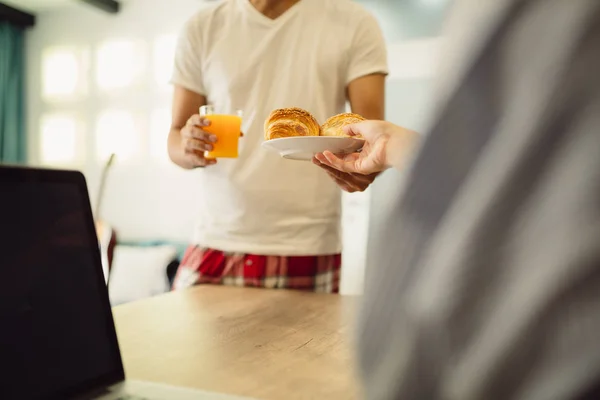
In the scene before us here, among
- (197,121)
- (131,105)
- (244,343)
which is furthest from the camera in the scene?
(131,105)

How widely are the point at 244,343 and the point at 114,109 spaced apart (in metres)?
4.28

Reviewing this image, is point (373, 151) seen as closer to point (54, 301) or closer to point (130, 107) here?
point (54, 301)

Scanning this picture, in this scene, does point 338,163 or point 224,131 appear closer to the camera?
point 338,163

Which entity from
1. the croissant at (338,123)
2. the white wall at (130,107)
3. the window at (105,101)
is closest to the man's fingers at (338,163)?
the croissant at (338,123)

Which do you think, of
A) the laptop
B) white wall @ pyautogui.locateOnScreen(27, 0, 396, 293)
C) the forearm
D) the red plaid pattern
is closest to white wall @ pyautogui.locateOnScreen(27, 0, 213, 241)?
white wall @ pyautogui.locateOnScreen(27, 0, 396, 293)

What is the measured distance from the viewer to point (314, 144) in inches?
39.0

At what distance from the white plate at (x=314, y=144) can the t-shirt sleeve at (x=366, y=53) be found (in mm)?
348

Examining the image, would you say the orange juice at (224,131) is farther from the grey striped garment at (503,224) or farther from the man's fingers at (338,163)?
the grey striped garment at (503,224)

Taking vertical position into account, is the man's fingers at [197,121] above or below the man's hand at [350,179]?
above

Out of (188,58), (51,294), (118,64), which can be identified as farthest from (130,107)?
(51,294)

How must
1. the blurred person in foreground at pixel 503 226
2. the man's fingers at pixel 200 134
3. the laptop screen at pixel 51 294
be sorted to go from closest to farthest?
the blurred person in foreground at pixel 503 226 < the laptop screen at pixel 51 294 < the man's fingers at pixel 200 134

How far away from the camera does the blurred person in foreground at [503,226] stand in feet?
0.59

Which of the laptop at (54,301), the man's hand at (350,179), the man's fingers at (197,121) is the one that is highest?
the man's fingers at (197,121)

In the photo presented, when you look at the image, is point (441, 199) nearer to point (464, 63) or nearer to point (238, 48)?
point (464, 63)
